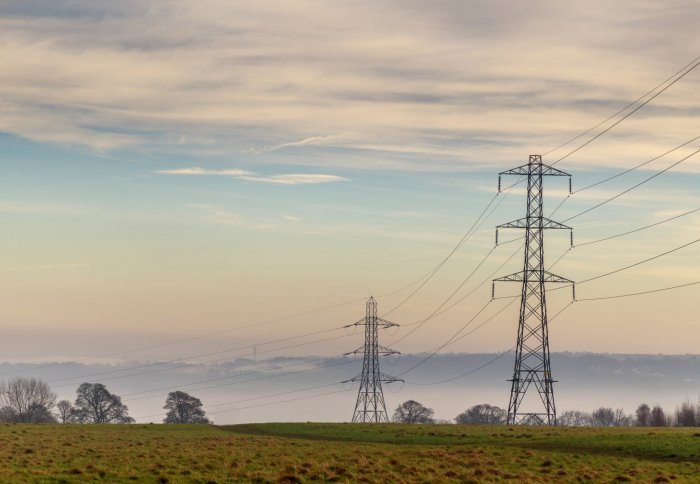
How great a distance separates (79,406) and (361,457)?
136 m

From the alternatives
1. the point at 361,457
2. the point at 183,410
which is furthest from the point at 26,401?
the point at 361,457

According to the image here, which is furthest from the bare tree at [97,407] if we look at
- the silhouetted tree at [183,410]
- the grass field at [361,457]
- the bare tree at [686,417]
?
the bare tree at [686,417]

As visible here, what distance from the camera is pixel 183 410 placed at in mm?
187250

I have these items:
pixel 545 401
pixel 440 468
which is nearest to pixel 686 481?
pixel 440 468

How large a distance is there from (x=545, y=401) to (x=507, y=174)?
24.2 metres

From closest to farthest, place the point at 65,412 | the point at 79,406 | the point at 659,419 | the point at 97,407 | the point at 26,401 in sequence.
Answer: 1. the point at 659,419
2. the point at 79,406
3. the point at 97,407
4. the point at 65,412
5. the point at 26,401

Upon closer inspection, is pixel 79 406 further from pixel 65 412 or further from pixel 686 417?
pixel 686 417

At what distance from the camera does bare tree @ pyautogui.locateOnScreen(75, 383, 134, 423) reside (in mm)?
179375

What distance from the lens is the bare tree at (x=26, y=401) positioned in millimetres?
174150

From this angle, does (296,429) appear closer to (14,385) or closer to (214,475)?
(214,475)

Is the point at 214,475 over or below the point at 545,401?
below

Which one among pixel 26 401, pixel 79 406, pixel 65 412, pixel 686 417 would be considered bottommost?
pixel 65 412

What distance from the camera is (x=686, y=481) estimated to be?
157ft

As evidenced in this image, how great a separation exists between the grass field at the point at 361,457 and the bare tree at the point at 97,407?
9686 centimetres
